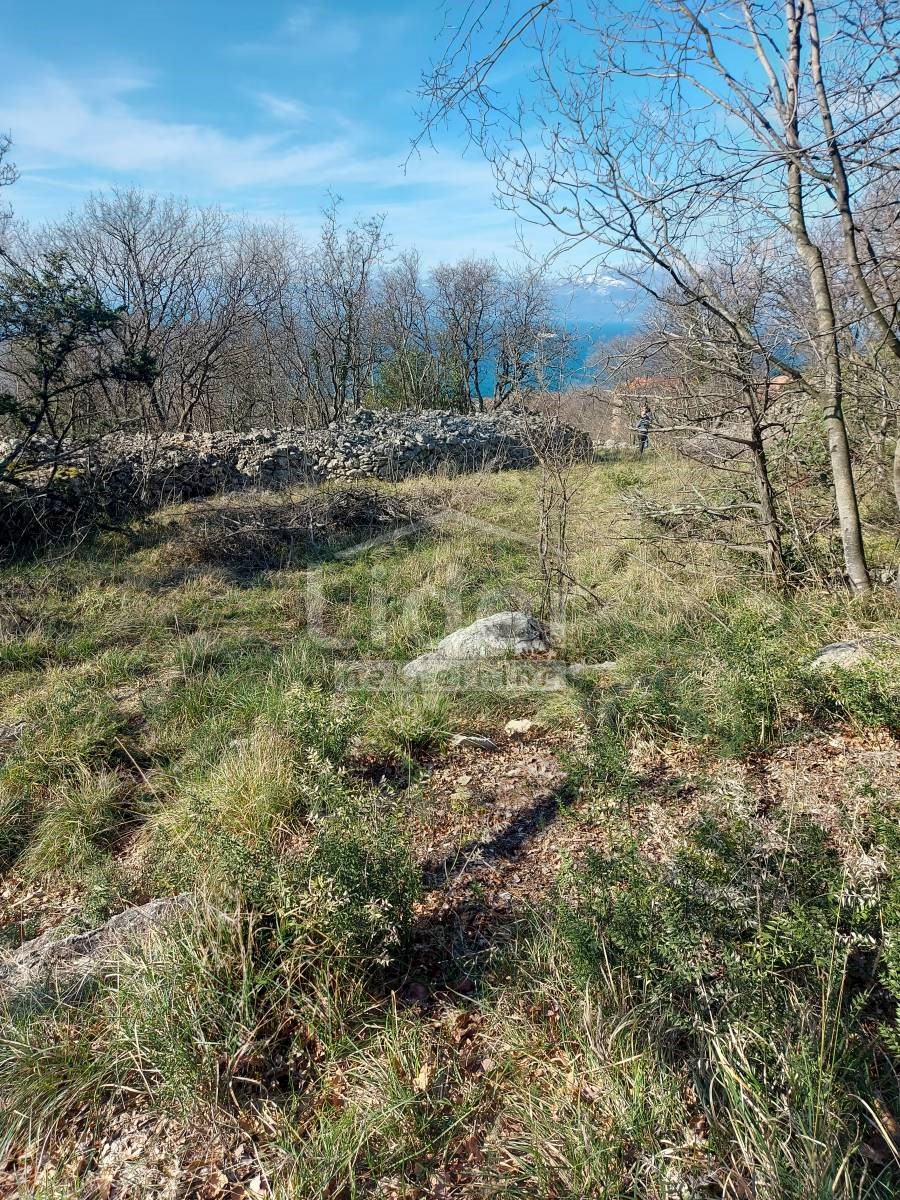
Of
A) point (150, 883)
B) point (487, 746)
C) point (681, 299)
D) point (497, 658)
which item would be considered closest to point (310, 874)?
point (150, 883)

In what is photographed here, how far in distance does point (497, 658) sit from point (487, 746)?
995 mm

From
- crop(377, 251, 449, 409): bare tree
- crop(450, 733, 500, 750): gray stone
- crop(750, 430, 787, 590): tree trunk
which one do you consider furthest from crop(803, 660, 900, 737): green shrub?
crop(377, 251, 449, 409): bare tree

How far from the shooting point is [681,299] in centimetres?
484

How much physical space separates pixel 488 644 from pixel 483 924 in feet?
8.12

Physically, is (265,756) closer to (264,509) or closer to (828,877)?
(828,877)

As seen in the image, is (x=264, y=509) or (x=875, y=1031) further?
(x=264, y=509)

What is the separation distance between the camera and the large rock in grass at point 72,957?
2277 mm

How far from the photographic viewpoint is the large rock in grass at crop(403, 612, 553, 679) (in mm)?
4738

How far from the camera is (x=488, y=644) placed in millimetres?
4844

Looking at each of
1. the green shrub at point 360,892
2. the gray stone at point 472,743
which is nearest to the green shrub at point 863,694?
the gray stone at point 472,743

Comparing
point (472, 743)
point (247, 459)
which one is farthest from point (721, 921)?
point (247, 459)

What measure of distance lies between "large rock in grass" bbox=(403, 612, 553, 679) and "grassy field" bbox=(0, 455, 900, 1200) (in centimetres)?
27

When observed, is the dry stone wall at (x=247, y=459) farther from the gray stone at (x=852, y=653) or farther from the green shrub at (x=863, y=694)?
the green shrub at (x=863, y=694)

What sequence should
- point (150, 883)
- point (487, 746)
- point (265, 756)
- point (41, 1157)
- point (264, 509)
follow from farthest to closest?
point (264, 509) < point (487, 746) < point (265, 756) < point (150, 883) < point (41, 1157)
